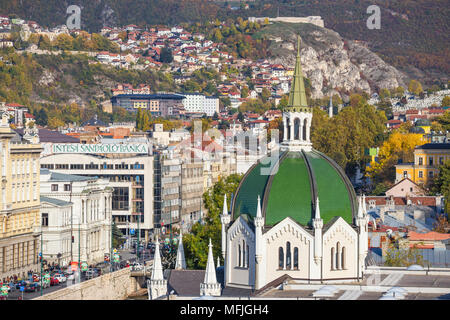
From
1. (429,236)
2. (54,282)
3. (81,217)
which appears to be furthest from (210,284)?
(81,217)

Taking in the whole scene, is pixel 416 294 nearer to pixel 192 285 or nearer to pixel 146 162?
pixel 192 285

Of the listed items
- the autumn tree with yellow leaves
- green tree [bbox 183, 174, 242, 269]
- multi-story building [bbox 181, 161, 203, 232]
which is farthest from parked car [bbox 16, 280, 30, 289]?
the autumn tree with yellow leaves

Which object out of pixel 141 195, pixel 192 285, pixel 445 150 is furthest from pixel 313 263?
pixel 445 150

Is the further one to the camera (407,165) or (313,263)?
(407,165)

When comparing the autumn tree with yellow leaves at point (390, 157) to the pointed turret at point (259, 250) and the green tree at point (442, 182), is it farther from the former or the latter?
the pointed turret at point (259, 250)

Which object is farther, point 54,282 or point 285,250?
point 54,282

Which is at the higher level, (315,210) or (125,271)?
(315,210)

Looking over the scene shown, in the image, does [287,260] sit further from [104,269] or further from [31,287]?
[104,269]

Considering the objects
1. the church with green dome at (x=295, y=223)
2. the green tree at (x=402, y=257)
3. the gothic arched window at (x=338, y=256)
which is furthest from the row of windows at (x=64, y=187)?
the gothic arched window at (x=338, y=256)
